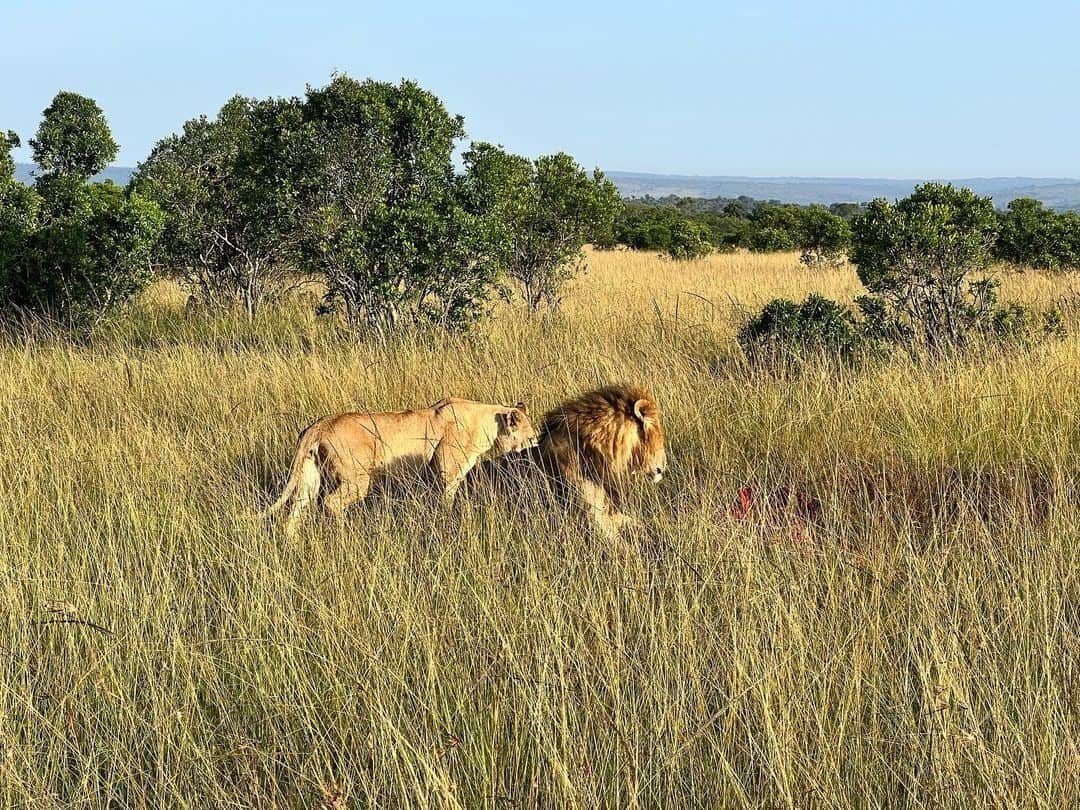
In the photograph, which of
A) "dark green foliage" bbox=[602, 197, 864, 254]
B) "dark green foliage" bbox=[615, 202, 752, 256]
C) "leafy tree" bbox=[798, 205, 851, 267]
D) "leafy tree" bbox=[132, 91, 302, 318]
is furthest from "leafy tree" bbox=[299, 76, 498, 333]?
"dark green foliage" bbox=[615, 202, 752, 256]

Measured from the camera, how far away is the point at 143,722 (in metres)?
2.68

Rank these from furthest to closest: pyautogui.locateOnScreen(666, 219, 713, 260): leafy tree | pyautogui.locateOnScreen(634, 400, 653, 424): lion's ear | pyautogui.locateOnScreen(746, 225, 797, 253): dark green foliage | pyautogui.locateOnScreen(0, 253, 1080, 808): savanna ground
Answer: pyautogui.locateOnScreen(746, 225, 797, 253): dark green foliage → pyautogui.locateOnScreen(666, 219, 713, 260): leafy tree → pyautogui.locateOnScreen(634, 400, 653, 424): lion's ear → pyautogui.locateOnScreen(0, 253, 1080, 808): savanna ground

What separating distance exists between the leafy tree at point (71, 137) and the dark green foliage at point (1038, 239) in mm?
17496

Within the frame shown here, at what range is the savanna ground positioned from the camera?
7.97ft

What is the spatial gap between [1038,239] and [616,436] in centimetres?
1700

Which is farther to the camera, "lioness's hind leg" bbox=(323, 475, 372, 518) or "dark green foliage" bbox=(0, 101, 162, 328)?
"dark green foliage" bbox=(0, 101, 162, 328)

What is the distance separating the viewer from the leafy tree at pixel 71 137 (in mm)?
18266

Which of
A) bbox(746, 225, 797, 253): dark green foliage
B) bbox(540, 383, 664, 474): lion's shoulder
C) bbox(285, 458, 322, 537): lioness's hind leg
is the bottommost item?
bbox(285, 458, 322, 537): lioness's hind leg

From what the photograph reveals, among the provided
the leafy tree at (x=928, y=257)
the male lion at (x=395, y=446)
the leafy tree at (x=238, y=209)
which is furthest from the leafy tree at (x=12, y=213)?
the leafy tree at (x=928, y=257)

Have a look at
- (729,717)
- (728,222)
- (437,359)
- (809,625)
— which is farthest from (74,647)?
(728,222)

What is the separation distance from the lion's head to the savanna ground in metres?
0.23

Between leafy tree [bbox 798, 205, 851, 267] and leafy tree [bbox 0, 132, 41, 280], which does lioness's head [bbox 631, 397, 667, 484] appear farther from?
leafy tree [bbox 798, 205, 851, 267]

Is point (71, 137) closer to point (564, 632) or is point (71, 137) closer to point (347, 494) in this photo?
point (347, 494)

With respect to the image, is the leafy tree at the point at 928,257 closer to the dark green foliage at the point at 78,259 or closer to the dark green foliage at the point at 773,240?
the dark green foliage at the point at 78,259
